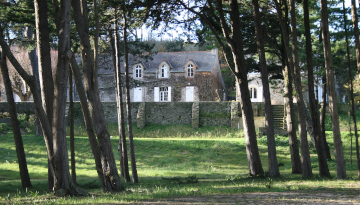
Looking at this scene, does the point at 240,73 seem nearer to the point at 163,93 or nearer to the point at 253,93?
the point at 163,93

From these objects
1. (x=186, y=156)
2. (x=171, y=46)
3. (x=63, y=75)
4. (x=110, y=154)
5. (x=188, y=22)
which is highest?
(x=171, y=46)

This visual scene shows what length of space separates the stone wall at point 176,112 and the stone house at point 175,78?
8214mm

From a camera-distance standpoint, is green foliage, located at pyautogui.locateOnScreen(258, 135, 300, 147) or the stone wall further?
the stone wall

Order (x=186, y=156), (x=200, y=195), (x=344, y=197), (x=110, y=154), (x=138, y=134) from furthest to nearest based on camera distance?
(x=138, y=134) < (x=186, y=156) < (x=110, y=154) < (x=200, y=195) < (x=344, y=197)

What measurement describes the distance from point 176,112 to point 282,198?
97.3ft

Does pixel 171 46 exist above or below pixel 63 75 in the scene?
above

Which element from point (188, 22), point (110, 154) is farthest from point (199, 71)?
point (110, 154)

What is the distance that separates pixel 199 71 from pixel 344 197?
124 ft

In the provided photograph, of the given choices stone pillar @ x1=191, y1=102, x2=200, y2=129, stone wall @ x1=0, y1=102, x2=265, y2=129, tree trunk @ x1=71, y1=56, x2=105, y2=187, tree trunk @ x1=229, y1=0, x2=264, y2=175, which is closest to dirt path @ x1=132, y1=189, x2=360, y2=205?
tree trunk @ x1=71, y1=56, x2=105, y2=187

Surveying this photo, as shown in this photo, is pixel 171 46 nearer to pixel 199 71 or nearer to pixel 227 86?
pixel 227 86

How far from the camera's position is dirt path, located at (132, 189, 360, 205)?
717 cm

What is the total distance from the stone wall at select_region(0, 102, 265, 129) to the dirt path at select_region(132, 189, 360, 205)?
26488mm

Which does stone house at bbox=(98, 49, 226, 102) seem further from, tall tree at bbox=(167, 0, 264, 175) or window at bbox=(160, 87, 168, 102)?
tall tree at bbox=(167, 0, 264, 175)

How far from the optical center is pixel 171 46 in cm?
6041
